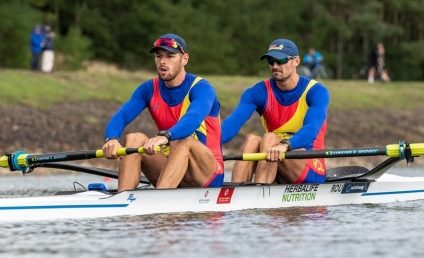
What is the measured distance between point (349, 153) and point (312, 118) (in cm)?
63

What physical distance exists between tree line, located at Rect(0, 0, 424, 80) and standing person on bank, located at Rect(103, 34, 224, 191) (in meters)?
34.6

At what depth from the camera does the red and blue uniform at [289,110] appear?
16484mm

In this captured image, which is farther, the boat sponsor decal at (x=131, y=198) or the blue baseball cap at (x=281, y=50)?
the blue baseball cap at (x=281, y=50)

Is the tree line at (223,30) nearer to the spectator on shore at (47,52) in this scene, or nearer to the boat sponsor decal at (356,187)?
the spectator on shore at (47,52)

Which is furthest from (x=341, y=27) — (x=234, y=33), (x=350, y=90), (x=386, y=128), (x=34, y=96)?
(x=34, y=96)

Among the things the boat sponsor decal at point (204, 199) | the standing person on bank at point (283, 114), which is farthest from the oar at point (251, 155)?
the boat sponsor decal at point (204, 199)

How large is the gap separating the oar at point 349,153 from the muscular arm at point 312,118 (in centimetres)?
18

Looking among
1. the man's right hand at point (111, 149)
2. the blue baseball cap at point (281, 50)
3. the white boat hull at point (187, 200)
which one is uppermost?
the blue baseball cap at point (281, 50)

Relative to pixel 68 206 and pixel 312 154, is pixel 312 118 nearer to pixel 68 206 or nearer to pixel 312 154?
pixel 312 154

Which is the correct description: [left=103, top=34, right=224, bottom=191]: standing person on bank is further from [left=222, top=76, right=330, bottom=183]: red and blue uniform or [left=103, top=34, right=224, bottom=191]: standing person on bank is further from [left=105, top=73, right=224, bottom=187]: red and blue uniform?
[left=222, top=76, right=330, bottom=183]: red and blue uniform

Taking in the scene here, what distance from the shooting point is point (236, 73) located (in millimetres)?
71500

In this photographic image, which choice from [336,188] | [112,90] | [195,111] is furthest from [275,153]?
[112,90]

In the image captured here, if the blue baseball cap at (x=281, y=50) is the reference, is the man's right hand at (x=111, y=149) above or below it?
below

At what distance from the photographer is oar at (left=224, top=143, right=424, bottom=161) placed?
15711 millimetres
